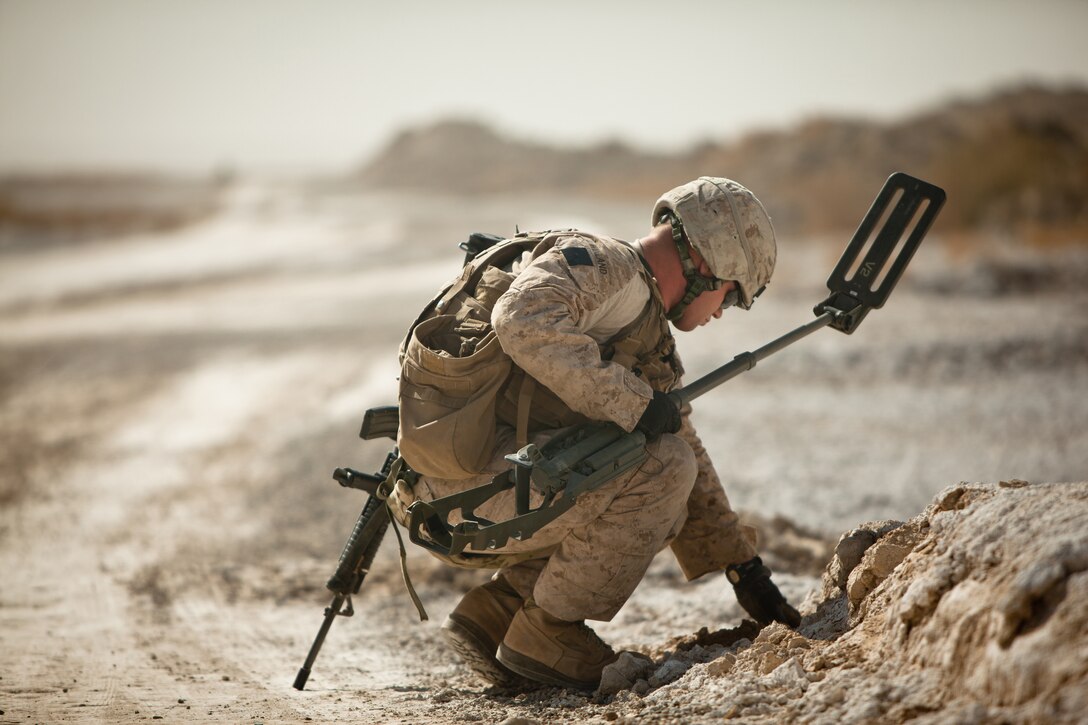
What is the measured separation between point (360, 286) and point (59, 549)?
9.67 meters

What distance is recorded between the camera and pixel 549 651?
3.57 m

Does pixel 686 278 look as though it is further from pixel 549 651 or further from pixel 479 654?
pixel 479 654

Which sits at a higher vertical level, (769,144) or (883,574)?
(769,144)

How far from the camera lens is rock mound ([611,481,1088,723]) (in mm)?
2406

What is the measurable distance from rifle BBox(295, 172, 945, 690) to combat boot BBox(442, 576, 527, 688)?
0.19m

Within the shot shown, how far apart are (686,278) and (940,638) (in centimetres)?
146

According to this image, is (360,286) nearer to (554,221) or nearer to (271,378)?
(271,378)

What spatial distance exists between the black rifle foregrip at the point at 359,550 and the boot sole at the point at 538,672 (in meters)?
0.74

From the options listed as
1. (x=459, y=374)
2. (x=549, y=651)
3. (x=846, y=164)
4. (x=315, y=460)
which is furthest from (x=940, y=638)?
(x=846, y=164)

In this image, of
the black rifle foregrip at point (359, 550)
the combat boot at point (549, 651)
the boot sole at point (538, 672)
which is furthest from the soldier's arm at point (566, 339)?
the black rifle foregrip at point (359, 550)

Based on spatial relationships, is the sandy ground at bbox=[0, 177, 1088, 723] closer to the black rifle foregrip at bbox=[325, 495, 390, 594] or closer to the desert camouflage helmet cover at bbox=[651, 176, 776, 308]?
the black rifle foregrip at bbox=[325, 495, 390, 594]

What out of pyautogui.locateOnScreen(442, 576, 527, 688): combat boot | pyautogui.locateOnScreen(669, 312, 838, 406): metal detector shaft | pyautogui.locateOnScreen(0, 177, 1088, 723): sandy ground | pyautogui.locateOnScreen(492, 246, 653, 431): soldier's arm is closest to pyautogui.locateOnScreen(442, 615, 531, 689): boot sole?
pyautogui.locateOnScreen(442, 576, 527, 688): combat boot

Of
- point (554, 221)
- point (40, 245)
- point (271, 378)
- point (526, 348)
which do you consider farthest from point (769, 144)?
point (526, 348)

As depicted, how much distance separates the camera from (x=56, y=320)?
47.8 ft
